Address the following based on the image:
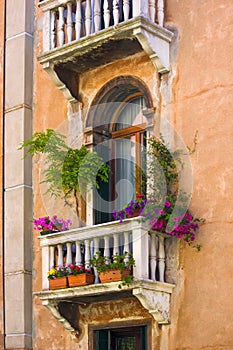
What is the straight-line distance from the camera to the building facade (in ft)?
37.3

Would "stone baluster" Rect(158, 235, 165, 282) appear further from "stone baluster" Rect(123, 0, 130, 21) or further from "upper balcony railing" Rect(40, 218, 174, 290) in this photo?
"stone baluster" Rect(123, 0, 130, 21)

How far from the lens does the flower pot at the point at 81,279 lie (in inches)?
460

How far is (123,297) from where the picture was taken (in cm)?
1205

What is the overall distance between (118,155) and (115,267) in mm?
2240

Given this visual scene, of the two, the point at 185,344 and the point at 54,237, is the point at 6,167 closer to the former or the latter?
the point at 54,237

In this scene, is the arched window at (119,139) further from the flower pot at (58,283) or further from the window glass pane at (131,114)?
the flower pot at (58,283)

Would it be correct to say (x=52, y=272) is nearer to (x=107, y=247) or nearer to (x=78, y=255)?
(x=78, y=255)

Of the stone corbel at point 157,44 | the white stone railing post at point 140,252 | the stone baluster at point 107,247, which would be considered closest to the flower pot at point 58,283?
the stone baluster at point 107,247

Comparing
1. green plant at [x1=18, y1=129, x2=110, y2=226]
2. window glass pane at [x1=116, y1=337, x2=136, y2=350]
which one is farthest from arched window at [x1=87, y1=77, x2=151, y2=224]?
window glass pane at [x1=116, y1=337, x2=136, y2=350]

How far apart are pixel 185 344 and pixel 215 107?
296cm

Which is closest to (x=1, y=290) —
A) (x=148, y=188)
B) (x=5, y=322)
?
(x=5, y=322)

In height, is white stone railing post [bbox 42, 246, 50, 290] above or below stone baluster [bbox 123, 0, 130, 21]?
below

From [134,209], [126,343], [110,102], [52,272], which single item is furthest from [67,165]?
[126,343]

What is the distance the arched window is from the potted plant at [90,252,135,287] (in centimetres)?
138
